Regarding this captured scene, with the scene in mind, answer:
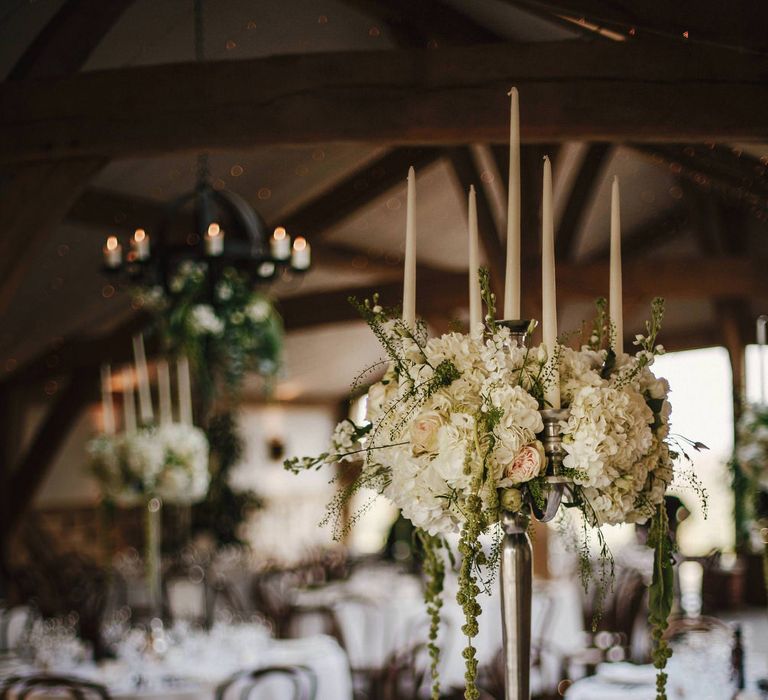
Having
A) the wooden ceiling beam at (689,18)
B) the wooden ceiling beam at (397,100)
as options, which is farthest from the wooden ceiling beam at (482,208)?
the wooden ceiling beam at (689,18)

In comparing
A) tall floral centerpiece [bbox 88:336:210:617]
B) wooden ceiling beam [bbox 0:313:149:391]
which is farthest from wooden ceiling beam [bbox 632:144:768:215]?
wooden ceiling beam [bbox 0:313:149:391]

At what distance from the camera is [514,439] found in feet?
6.38

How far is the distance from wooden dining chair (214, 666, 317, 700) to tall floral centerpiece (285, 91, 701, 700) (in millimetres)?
1962

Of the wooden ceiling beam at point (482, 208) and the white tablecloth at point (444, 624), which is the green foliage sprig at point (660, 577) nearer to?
the white tablecloth at point (444, 624)

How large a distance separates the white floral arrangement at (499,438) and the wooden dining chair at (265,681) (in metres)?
1.97

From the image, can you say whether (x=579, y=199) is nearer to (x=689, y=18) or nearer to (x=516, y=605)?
(x=689, y=18)

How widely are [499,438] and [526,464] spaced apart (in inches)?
2.8

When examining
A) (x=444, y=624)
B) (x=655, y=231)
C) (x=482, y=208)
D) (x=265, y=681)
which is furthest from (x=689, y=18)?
(x=655, y=231)

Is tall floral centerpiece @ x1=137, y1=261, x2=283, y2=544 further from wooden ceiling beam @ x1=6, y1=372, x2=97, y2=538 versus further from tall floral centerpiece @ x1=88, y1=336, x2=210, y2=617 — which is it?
wooden ceiling beam @ x1=6, y1=372, x2=97, y2=538

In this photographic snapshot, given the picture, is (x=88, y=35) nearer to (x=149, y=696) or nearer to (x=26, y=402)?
(x=149, y=696)

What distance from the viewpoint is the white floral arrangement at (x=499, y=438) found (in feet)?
6.42

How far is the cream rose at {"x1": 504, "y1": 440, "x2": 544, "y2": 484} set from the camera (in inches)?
76.9

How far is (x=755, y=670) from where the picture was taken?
15.0 feet

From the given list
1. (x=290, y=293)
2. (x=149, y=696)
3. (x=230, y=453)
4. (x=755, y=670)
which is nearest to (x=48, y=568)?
(x=230, y=453)
